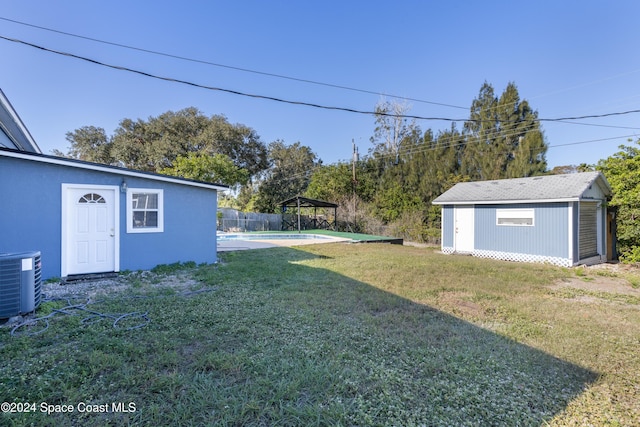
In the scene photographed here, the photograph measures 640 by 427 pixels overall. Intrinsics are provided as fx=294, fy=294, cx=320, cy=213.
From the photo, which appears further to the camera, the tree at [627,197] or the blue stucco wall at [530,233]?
the blue stucco wall at [530,233]

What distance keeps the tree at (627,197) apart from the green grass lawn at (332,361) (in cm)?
633

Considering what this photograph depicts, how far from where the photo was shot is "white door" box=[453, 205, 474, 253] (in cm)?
1188

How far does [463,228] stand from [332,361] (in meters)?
11.0

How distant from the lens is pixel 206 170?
20.0m

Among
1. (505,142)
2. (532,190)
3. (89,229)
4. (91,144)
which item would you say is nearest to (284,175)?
(91,144)

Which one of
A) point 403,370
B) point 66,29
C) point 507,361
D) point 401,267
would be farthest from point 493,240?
point 66,29

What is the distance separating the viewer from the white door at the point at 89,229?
240 inches

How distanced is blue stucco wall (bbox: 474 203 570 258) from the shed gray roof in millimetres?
319

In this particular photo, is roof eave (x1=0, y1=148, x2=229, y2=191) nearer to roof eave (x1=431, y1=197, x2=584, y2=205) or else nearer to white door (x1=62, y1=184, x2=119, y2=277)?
white door (x1=62, y1=184, x2=119, y2=277)

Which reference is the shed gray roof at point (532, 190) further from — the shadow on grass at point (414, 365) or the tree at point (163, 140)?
the tree at point (163, 140)

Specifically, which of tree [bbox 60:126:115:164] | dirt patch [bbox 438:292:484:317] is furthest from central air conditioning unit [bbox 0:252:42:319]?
tree [bbox 60:126:115:164]

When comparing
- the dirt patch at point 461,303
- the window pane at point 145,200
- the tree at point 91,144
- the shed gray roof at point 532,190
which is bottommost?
the dirt patch at point 461,303

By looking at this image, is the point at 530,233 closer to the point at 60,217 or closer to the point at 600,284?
the point at 600,284

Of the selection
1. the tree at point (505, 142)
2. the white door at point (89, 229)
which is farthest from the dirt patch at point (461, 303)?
the tree at point (505, 142)
